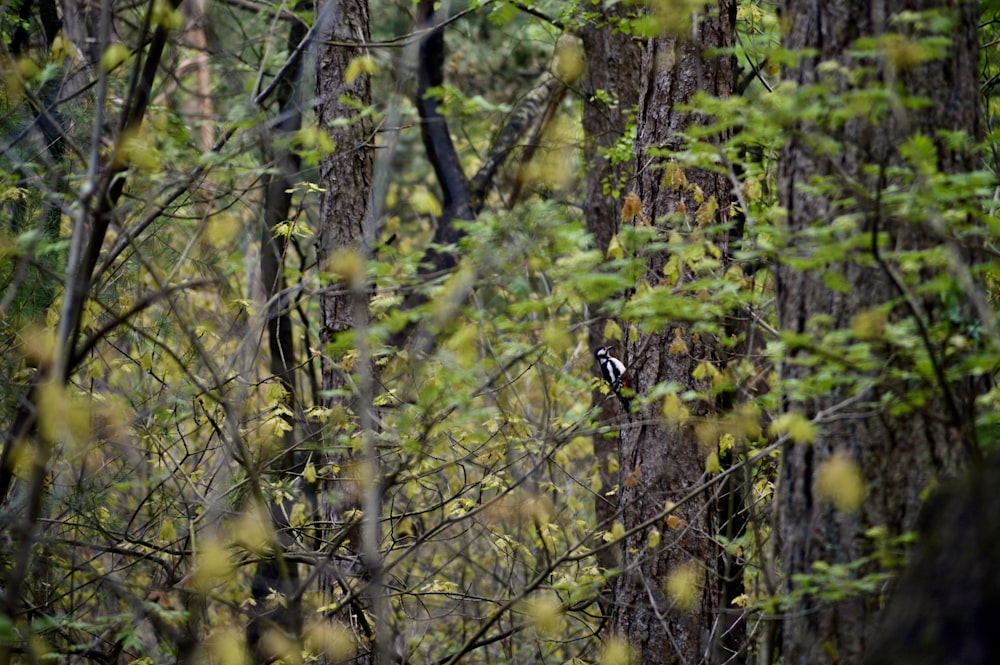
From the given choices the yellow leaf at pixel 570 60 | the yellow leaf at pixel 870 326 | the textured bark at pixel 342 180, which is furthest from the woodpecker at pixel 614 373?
the yellow leaf at pixel 870 326

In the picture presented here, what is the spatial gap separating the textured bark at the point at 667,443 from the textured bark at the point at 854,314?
2.02 meters

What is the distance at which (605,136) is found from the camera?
7887mm

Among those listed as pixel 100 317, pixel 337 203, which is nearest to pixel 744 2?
pixel 337 203

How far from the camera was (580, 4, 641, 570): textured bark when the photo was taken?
7148 mm

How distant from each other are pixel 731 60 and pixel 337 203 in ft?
8.77

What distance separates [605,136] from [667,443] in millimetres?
3613

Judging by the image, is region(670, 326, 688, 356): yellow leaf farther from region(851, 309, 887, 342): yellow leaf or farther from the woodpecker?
region(851, 309, 887, 342): yellow leaf

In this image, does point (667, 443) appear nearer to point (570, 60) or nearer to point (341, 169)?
point (570, 60)

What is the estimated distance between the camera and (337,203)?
599 cm

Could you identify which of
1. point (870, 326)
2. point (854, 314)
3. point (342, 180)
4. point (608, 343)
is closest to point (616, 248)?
point (854, 314)

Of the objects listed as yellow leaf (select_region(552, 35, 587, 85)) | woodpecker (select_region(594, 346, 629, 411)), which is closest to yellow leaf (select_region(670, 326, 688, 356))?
woodpecker (select_region(594, 346, 629, 411))

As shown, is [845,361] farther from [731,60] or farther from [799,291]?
[731,60]

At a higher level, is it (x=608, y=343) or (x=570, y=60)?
(x=570, y=60)

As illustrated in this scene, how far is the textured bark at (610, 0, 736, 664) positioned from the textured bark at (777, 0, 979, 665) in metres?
2.02
